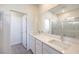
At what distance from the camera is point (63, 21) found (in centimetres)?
147

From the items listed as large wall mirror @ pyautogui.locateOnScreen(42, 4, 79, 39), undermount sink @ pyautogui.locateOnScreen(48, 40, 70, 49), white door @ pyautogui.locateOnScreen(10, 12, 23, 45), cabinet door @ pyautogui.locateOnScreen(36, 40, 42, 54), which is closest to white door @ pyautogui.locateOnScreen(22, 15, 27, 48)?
white door @ pyautogui.locateOnScreen(10, 12, 23, 45)

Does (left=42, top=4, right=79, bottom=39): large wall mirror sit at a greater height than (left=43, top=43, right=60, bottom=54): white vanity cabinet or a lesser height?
greater

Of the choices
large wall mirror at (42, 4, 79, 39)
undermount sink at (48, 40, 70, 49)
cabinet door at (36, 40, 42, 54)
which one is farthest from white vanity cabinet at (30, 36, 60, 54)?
large wall mirror at (42, 4, 79, 39)

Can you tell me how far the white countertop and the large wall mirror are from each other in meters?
0.08

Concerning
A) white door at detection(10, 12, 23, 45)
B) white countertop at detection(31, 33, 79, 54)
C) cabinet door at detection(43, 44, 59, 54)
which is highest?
white door at detection(10, 12, 23, 45)

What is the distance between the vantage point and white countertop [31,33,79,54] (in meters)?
1.28

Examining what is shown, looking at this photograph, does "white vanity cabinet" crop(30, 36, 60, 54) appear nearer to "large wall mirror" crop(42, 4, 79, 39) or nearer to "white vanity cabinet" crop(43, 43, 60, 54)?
"white vanity cabinet" crop(43, 43, 60, 54)

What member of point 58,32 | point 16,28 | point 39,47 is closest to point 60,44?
point 58,32

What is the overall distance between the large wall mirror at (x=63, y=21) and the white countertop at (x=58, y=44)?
0.27 ft

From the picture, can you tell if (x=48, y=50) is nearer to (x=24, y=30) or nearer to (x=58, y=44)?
(x=58, y=44)

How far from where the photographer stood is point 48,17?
1547 mm

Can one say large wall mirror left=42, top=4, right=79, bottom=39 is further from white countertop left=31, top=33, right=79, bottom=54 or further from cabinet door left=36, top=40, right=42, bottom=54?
cabinet door left=36, top=40, right=42, bottom=54

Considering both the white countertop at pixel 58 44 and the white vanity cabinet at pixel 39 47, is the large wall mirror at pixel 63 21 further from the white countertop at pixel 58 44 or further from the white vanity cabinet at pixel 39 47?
the white vanity cabinet at pixel 39 47

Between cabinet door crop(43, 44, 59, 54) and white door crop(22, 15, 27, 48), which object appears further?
white door crop(22, 15, 27, 48)
